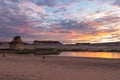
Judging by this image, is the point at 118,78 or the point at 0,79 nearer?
the point at 0,79

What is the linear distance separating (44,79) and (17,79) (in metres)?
1.76

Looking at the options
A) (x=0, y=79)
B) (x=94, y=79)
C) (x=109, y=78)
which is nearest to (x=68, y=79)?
(x=94, y=79)

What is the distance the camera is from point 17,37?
10631 cm

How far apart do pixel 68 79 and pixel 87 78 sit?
1.43 m

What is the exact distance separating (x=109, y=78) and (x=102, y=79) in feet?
2.10

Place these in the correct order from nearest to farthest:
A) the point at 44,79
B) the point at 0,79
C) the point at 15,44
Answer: the point at 0,79 → the point at 44,79 → the point at 15,44

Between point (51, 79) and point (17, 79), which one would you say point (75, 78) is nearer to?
point (51, 79)

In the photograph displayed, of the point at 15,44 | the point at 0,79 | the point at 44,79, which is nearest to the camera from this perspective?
the point at 0,79

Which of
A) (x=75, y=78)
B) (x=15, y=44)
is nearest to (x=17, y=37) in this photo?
(x=15, y=44)

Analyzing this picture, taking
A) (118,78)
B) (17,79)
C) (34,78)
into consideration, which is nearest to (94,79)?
(118,78)

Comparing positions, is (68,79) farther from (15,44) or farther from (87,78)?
(15,44)

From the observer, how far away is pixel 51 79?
55.5 feet

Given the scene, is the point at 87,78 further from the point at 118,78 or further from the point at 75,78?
the point at 118,78

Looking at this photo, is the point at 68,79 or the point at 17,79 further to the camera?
the point at 68,79
